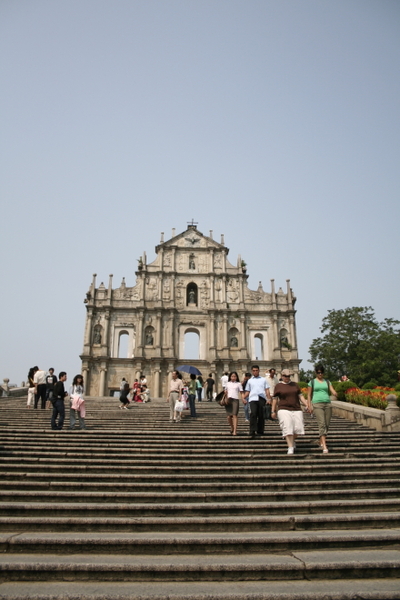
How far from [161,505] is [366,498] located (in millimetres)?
3175

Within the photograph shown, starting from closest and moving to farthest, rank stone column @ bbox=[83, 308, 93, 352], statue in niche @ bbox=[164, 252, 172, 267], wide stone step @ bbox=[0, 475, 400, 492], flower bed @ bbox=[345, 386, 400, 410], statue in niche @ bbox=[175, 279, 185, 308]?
wide stone step @ bbox=[0, 475, 400, 492] < flower bed @ bbox=[345, 386, 400, 410] < stone column @ bbox=[83, 308, 93, 352] < statue in niche @ bbox=[175, 279, 185, 308] < statue in niche @ bbox=[164, 252, 172, 267]

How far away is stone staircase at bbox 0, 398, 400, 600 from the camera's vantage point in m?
4.23

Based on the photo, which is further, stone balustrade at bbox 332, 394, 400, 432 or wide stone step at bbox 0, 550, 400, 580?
stone balustrade at bbox 332, 394, 400, 432

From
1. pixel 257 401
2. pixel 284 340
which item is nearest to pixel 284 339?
pixel 284 340

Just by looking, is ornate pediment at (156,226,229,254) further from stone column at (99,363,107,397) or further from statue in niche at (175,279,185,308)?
stone column at (99,363,107,397)

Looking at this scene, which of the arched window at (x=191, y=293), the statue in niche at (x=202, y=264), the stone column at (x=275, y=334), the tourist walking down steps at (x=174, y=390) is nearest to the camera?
the tourist walking down steps at (x=174, y=390)

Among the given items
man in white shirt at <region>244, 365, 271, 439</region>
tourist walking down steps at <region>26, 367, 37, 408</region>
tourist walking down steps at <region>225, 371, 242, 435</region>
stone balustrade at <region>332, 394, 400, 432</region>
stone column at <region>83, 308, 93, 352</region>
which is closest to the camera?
man in white shirt at <region>244, 365, 271, 439</region>

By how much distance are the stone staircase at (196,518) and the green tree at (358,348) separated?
2362 centimetres

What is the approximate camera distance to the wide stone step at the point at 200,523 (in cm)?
550

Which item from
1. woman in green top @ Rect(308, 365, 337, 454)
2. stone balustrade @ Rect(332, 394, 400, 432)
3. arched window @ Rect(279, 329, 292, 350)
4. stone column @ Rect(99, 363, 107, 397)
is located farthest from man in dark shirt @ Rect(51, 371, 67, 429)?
arched window @ Rect(279, 329, 292, 350)

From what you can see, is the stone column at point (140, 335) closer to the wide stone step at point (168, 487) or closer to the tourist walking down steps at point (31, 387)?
the tourist walking down steps at point (31, 387)

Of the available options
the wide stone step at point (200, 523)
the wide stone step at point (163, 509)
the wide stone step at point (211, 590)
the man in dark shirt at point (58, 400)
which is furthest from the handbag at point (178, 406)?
the wide stone step at point (211, 590)

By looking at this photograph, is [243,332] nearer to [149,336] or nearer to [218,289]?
[218,289]

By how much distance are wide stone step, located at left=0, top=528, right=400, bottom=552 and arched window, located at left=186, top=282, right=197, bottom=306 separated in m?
30.2
